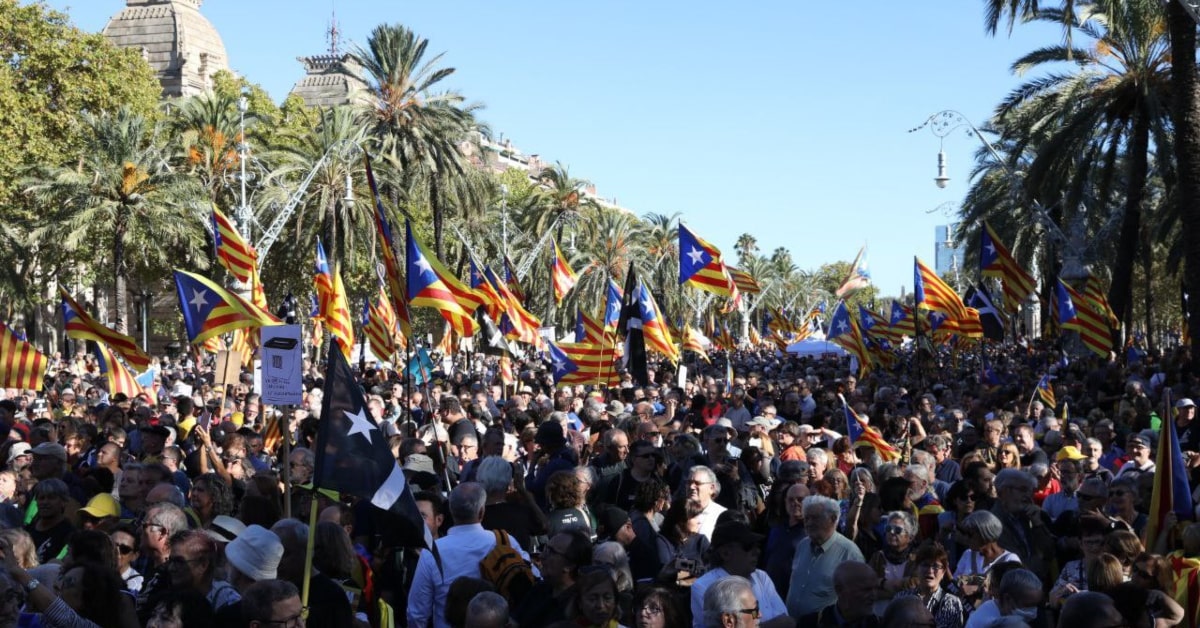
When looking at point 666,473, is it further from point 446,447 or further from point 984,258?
point 984,258

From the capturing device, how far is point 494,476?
787 centimetres

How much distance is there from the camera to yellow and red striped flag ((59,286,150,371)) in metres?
15.2

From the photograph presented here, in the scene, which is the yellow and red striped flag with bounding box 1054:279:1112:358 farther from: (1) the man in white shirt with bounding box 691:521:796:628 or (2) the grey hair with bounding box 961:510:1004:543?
(1) the man in white shirt with bounding box 691:521:796:628

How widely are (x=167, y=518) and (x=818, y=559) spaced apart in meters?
3.02

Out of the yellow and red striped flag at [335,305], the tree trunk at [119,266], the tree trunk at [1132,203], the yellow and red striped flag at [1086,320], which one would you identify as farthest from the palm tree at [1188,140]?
the tree trunk at [119,266]

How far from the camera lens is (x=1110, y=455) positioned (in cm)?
1174

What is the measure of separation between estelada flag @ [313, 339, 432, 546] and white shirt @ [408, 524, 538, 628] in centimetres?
36

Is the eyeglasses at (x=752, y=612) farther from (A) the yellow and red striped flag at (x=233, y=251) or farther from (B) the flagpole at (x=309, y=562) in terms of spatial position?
(A) the yellow and red striped flag at (x=233, y=251)

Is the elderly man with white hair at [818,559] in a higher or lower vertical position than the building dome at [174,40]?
lower

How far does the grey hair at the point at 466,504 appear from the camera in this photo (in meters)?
6.83

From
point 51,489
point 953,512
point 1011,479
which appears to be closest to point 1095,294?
point 953,512

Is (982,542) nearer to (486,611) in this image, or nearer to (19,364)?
(486,611)

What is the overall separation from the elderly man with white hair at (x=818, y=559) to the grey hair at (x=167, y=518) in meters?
2.87

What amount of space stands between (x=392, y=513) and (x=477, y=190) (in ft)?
120
